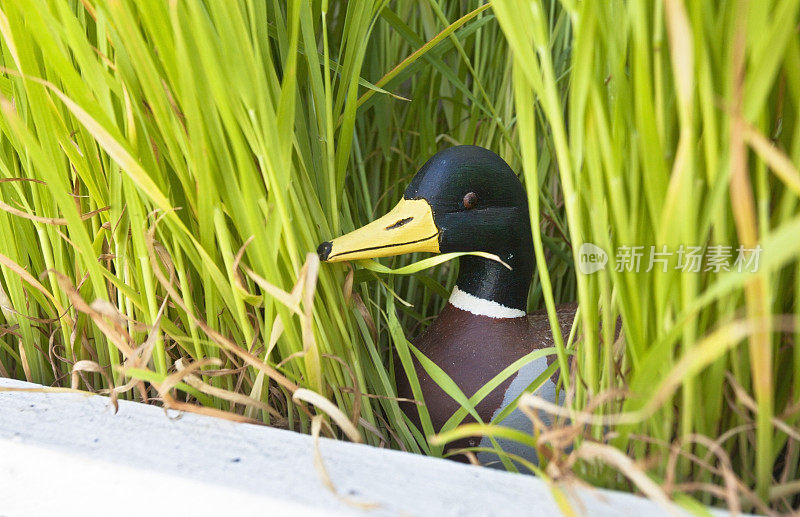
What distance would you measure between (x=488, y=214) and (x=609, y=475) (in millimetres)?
295

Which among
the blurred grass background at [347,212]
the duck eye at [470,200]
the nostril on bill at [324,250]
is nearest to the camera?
the blurred grass background at [347,212]

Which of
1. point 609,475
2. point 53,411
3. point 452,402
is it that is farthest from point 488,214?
point 53,411

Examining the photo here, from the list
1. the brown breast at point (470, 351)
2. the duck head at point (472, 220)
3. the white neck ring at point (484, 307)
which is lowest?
the brown breast at point (470, 351)

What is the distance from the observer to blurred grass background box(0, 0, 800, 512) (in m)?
0.32

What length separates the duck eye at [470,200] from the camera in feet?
1.99

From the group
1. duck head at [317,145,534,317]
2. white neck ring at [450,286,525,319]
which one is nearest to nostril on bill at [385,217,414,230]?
duck head at [317,145,534,317]

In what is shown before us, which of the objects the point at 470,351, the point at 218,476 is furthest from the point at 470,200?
the point at 218,476

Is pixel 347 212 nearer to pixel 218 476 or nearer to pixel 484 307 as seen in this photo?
pixel 484 307

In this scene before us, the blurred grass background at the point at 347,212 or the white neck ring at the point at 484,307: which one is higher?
the blurred grass background at the point at 347,212

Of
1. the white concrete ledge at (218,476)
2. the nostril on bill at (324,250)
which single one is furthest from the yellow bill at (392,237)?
the white concrete ledge at (218,476)

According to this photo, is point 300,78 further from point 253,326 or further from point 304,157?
point 253,326

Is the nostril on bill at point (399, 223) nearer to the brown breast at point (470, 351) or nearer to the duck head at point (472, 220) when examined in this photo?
the duck head at point (472, 220)

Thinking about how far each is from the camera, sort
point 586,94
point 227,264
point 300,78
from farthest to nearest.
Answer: point 300,78, point 227,264, point 586,94

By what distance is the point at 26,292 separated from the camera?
627 millimetres
